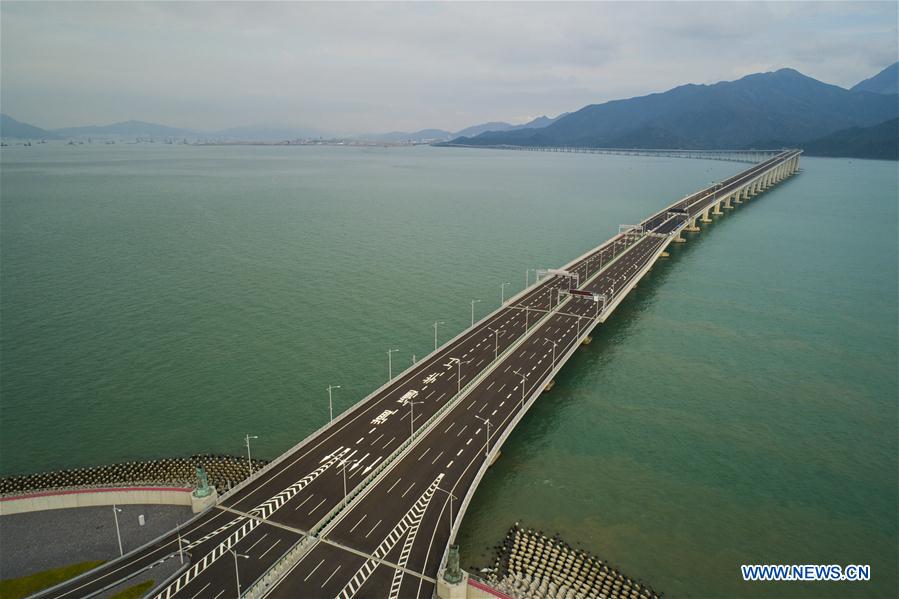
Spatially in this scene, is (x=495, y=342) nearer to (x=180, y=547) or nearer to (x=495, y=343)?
(x=495, y=343)

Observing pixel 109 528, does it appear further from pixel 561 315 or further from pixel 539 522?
pixel 561 315

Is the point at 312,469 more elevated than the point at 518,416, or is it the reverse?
the point at 518,416

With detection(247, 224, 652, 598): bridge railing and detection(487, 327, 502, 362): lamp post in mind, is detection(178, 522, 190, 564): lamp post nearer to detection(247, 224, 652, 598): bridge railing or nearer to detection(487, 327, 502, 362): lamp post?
detection(247, 224, 652, 598): bridge railing

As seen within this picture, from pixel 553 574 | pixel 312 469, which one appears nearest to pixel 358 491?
pixel 312 469

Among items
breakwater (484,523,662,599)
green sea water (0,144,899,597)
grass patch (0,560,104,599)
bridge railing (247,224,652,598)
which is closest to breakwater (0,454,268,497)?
green sea water (0,144,899,597)

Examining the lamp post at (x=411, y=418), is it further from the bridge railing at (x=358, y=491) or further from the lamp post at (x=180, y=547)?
the lamp post at (x=180, y=547)
